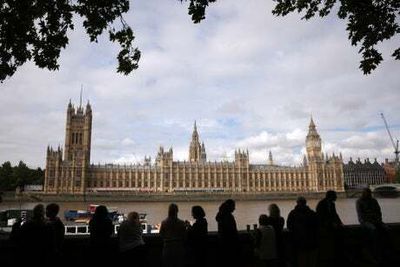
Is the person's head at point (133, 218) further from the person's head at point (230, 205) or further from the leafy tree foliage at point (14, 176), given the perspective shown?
the leafy tree foliage at point (14, 176)

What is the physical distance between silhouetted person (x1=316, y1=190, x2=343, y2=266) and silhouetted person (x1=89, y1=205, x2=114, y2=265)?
3.63 metres

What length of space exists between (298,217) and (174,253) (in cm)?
216

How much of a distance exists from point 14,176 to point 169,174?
33.8 meters

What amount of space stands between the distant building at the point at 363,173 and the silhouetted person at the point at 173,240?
459 feet

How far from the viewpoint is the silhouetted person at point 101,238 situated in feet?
17.1

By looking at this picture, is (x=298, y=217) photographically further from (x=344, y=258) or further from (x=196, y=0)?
(x=196, y=0)

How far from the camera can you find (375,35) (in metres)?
5.61

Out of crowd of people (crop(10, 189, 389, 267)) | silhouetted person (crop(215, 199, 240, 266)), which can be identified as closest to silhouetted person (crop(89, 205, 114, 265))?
crowd of people (crop(10, 189, 389, 267))

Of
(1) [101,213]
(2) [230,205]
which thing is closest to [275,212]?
(2) [230,205]

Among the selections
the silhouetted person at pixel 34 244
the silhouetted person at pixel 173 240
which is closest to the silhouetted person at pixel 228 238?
the silhouetted person at pixel 173 240

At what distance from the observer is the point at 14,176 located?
7875 cm

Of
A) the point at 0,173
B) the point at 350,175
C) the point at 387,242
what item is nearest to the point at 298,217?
the point at 387,242

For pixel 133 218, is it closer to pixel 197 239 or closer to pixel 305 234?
pixel 197 239

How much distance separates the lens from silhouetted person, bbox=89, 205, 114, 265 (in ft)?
17.1
